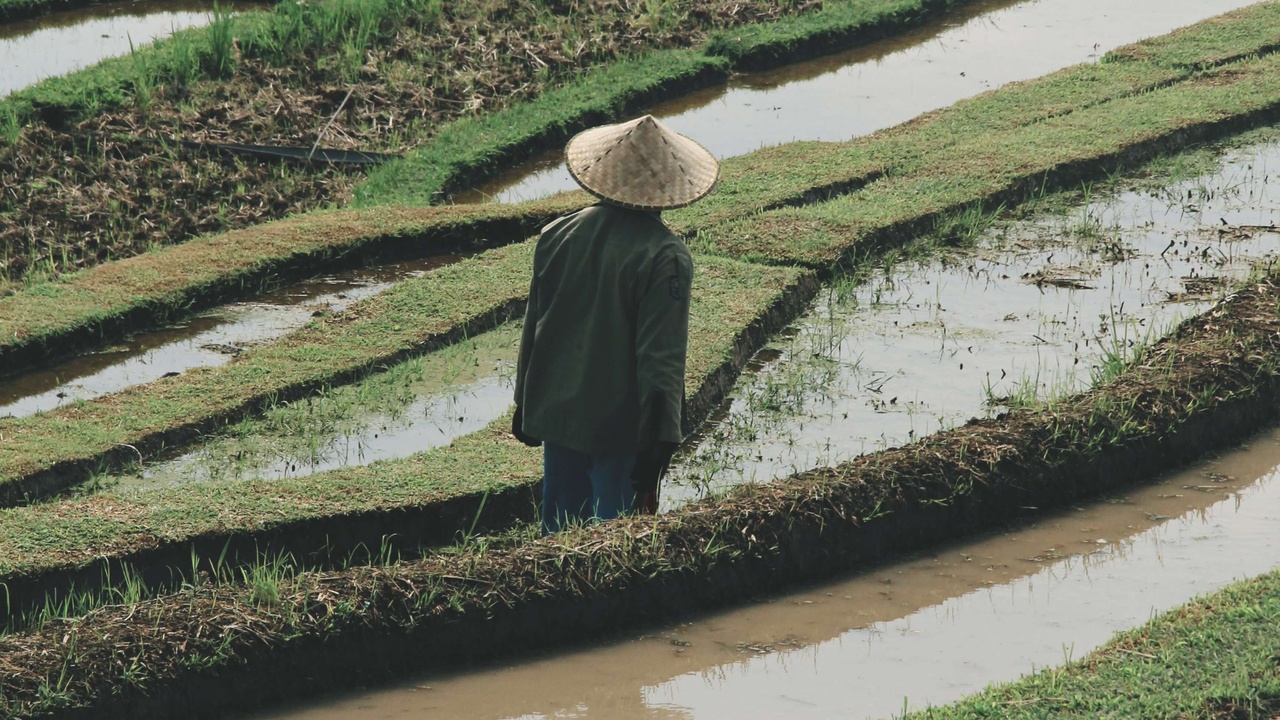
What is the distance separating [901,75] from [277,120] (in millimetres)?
4857

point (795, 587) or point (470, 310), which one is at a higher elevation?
point (470, 310)

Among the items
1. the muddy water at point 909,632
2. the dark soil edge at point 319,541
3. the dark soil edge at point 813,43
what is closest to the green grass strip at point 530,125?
the dark soil edge at point 813,43

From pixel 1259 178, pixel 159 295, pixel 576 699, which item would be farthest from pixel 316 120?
pixel 576 699

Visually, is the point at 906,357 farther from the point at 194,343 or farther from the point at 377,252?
the point at 194,343

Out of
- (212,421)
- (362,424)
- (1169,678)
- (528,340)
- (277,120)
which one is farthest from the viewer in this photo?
(277,120)

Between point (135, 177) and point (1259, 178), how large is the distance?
651 cm

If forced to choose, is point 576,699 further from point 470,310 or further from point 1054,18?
point 1054,18

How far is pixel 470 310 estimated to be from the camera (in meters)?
6.55

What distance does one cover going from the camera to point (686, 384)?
5.68 metres

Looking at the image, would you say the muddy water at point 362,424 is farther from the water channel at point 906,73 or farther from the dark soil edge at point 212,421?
the water channel at point 906,73

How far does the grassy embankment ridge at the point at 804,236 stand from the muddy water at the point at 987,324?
36 cm

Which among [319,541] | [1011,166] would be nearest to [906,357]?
[1011,166]

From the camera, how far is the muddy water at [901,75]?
9.96 meters

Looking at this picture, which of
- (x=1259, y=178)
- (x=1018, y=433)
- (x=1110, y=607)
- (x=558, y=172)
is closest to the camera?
(x=1110, y=607)
